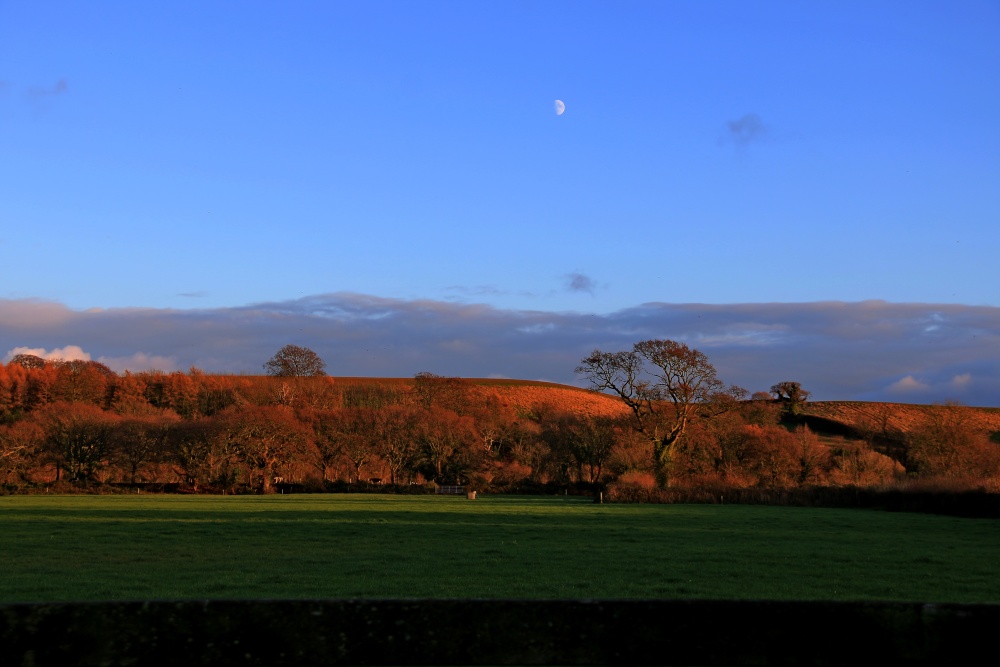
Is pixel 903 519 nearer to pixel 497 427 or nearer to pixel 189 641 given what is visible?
pixel 189 641

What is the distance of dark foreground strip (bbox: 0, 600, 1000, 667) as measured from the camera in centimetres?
348

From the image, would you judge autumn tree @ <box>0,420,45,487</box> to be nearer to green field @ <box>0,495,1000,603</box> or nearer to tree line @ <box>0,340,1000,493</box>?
tree line @ <box>0,340,1000,493</box>

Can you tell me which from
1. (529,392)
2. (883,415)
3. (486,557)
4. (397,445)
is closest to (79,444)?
(397,445)

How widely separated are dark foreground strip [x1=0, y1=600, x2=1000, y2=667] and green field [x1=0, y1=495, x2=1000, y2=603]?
39.7ft

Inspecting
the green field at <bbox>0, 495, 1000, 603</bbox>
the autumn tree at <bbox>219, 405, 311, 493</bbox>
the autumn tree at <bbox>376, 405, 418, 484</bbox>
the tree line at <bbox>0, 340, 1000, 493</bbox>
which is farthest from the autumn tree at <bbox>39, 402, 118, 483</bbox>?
the green field at <bbox>0, 495, 1000, 603</bbox>

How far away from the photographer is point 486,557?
74.4ft

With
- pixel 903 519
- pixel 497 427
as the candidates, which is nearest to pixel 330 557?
pixel 903 519

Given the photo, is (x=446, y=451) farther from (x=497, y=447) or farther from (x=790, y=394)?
(x=790, y=394)

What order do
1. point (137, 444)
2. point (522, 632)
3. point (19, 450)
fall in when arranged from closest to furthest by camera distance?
→ point (522, 632), point (19, 450), point (137, 444)

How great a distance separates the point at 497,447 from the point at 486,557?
253 ft

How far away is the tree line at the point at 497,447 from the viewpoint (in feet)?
242

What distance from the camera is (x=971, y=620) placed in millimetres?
3496

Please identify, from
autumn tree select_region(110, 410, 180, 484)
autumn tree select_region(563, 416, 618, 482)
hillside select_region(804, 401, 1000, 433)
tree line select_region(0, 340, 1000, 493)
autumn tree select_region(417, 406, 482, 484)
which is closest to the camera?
tree line select_region(0, 340, 1000, 493)

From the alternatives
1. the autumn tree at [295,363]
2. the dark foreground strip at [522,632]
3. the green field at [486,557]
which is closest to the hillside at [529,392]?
the autumn tree at [295,363]
